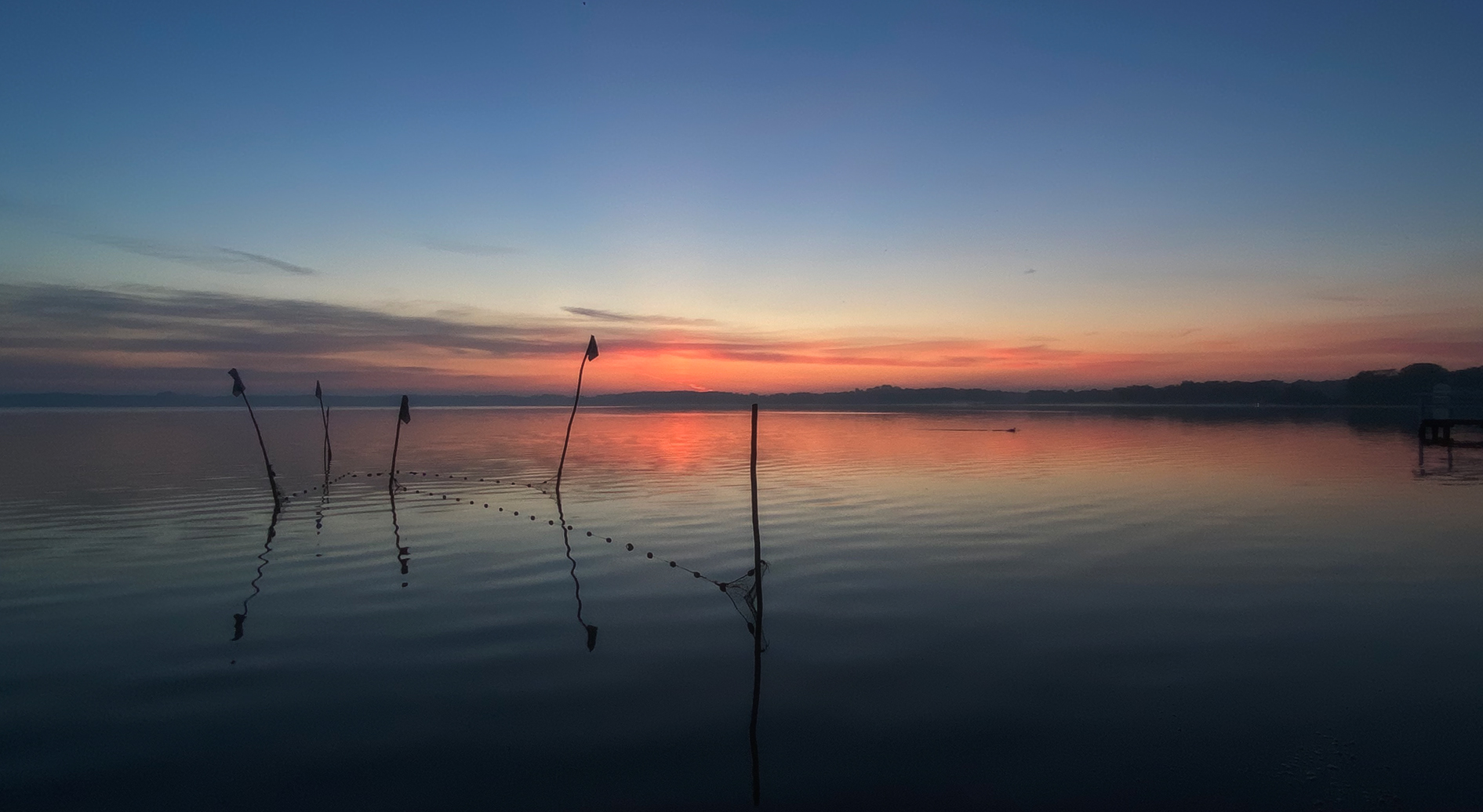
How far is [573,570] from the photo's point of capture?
1585cm

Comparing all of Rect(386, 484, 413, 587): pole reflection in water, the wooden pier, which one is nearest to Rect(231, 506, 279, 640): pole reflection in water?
Rect(386, 484, 413, 587): pole reflection in water

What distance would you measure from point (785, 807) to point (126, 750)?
21.4ft

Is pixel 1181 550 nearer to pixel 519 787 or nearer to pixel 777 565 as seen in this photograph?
pixel 777 565

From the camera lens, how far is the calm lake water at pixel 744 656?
7.27 metres

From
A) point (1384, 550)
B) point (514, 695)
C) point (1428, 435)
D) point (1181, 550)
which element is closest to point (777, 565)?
point (514, 695)

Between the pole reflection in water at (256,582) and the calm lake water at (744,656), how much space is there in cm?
8

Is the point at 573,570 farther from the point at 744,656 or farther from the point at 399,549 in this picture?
the point at 744,656

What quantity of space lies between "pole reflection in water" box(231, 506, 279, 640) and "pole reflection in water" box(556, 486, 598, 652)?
15.9ft

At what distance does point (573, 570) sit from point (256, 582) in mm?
5761

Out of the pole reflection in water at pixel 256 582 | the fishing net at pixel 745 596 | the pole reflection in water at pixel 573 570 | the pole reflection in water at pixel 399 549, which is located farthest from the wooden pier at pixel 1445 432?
the pole reflection in water at pixel 256 582

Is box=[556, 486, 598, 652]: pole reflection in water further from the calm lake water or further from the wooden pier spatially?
the wooden pier

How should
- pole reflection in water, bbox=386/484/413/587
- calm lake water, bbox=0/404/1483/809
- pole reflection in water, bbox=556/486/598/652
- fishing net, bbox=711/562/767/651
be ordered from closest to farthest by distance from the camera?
1. calm lake water, bbox=0/404/1483/809
2. pole reflection in water, bbox=556/486/598/652
3. fishing net, bbox=711/562/767/651
4. pole reflection in water, bbox=386/484/413/587

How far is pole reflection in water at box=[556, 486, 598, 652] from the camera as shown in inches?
448

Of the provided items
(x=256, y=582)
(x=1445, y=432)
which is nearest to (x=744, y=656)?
(x=256, y=582)
